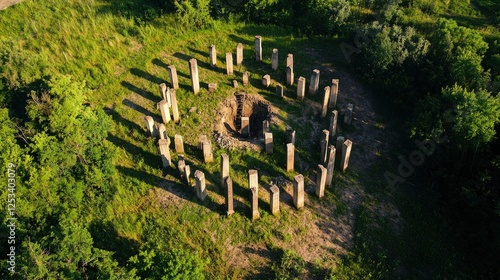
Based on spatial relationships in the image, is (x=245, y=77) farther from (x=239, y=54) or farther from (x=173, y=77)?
(x=173, y=77)

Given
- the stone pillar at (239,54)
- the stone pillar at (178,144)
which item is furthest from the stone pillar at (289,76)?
the stone pillar at (178,144)

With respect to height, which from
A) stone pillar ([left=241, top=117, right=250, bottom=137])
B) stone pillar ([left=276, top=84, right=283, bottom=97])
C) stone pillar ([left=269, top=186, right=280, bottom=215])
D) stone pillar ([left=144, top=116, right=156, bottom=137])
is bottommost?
stone pillar ([left=269, top=186, right=280, bottom=215])

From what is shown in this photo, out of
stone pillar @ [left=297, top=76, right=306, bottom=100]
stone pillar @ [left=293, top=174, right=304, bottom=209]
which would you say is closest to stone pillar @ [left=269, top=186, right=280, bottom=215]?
stone pillar @ [left=293, top=174, right=304, bottom=209]

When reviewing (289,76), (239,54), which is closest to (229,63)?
(239,54)

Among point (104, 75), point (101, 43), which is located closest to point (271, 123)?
point (104, 75)

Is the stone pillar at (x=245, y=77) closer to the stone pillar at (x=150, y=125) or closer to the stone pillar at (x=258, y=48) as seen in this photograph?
the stone pillar at (x=258, y=48)

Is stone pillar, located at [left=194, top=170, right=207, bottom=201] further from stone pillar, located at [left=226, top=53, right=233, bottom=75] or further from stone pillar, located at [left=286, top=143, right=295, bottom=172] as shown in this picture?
stone pillar, located at [left=226, top=53, right=233, bottom=75]
